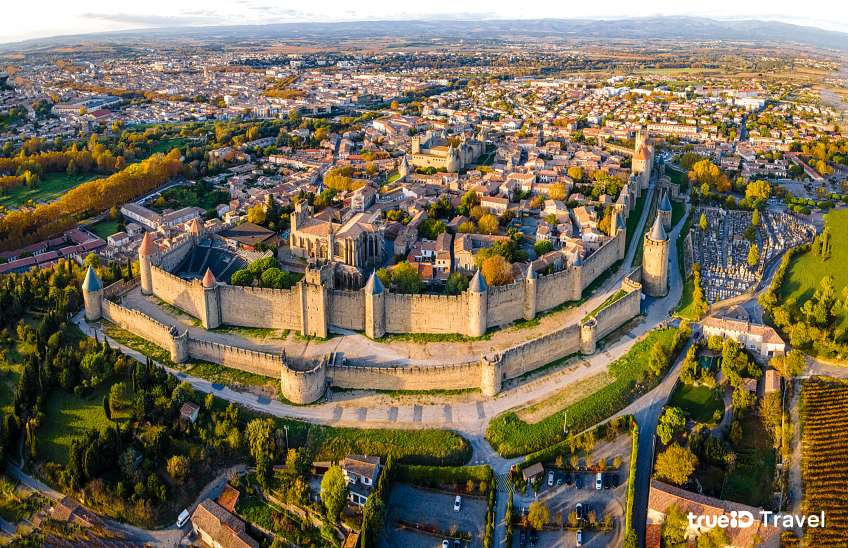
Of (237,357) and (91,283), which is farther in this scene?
(91,283)

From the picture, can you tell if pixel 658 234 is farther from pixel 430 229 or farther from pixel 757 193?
pixel 757 193

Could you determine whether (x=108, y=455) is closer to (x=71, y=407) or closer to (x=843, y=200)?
(x=71, y=407)

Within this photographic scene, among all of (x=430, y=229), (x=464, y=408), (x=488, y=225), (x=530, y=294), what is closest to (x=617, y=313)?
(x=530, y=294)

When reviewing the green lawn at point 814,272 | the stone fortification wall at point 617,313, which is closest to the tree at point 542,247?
the stone fortification wall at point 617,313

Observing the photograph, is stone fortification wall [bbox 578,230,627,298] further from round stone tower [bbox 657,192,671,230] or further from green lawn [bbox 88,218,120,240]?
green lawn [bbox 88,218,120,240]

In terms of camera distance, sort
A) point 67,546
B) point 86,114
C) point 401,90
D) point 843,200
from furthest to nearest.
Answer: point 401,90
point 86,114
point 843,200
point 67,546

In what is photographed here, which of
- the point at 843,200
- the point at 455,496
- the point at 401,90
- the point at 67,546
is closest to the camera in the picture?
the point at 67,546

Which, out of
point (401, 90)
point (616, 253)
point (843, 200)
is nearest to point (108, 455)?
point (616, 253)
